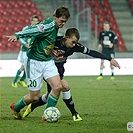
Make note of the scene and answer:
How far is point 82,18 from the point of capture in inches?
924

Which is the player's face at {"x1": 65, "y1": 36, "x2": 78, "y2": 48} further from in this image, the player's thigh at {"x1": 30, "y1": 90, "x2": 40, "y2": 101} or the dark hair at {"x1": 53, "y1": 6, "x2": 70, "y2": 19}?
the player's thigh at {"x1": 30, "y1": 90, "x2": 40, "y2": 101}

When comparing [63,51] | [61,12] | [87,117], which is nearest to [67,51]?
[63,51]

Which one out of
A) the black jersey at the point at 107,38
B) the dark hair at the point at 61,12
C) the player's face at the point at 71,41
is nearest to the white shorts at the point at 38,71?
the player's face at the point at 71,41

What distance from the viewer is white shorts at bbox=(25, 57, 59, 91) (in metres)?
7.83

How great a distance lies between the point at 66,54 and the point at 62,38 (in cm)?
28

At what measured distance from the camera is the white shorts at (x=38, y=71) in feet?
25.7

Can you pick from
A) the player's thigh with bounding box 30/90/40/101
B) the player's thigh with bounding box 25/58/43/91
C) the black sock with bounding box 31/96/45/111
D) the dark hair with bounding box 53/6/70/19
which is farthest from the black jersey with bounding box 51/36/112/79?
the black sock with bounding box 31/96/45/111

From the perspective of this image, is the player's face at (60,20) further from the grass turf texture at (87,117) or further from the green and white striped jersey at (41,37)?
the grass turf texture at (87,117)

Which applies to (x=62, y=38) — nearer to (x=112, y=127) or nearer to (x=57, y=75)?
(x=57, y=75)

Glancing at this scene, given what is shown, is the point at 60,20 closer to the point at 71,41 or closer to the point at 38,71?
the point at 71,41

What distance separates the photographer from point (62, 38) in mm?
7941

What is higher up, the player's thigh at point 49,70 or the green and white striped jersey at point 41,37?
the green and white striped jersey at point 41,37

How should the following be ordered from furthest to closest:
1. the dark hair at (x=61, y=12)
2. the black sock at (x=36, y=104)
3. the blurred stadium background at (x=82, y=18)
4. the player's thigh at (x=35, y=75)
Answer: the blurred stadium background at (x=82, y=18) → the black sock at (x=36, y=104) → the player's thigh at (x=35, y=75) → the dark hair at (x=61, y=12)

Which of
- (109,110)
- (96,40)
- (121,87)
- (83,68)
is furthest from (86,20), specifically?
(109,110)
